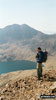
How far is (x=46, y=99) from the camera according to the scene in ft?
36.5

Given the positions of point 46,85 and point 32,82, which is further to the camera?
point 32,82

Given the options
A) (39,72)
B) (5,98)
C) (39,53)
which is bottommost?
(5,98)

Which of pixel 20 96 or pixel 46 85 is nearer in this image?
pixel 20 96

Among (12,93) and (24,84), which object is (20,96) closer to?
(12,93)

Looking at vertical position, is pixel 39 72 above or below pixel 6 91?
above

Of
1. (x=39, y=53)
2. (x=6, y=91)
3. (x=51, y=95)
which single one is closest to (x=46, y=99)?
(x=51, y=95)

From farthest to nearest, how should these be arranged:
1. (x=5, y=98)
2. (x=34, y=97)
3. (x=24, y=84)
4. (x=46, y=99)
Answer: (x=24, y=84)
(x=5, y=98)
(x=34, y=97)
(x=46, y=99)

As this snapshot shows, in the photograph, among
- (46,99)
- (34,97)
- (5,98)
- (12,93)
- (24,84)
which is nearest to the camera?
(46,99)

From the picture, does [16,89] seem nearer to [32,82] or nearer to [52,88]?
[32,82]

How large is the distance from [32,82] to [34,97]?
11.7 feet

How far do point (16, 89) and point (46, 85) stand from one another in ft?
8.40

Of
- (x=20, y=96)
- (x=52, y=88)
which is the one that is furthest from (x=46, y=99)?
(x=20, y=96)

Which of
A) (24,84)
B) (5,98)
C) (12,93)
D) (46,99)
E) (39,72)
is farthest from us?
(39,72)

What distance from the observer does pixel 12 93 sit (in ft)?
45.1
